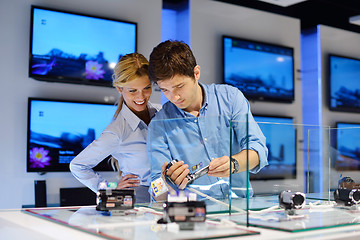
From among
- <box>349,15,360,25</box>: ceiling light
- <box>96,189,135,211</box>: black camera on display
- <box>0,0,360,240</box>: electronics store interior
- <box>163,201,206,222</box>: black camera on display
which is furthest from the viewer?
<box>349,15,360,25</box>: ceiling light

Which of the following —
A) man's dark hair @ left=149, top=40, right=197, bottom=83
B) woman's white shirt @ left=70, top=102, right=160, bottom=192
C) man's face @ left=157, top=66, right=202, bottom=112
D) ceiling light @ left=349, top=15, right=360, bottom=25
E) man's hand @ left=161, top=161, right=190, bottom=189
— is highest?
ceiling light @ left=349, top=15, right=360, bottom=25

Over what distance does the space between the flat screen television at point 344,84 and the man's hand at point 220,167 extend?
5323mm

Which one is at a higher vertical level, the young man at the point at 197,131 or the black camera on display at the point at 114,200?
the young man at the point at 197,131

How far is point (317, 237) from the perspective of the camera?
3.69 feet

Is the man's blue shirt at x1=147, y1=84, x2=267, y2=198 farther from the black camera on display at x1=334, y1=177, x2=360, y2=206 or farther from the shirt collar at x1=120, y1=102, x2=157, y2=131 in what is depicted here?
the shirt collar at x1=120, y1=102, x2=157, y2=131

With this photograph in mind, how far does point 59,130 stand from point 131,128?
2.07 metres

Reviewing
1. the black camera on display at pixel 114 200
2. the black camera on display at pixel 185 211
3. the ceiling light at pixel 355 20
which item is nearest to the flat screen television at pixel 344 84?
the ceiling light at pixel 355 20

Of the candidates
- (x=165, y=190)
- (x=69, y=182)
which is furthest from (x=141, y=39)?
(x=165, y=190)

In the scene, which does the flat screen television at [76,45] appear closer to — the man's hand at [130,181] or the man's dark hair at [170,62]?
the man's hand at [130,181]

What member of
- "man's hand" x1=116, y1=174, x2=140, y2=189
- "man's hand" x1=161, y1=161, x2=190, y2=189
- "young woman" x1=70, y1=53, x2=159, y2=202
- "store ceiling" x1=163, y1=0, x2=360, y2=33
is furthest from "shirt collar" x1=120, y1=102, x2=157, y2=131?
"store ceiling" x1=163, y1=0, x2=360, y2=33

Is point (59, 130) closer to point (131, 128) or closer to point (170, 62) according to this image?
point (131, 128)

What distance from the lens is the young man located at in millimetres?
1362

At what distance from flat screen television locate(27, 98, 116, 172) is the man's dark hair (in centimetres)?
234

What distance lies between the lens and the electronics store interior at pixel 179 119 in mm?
1336
